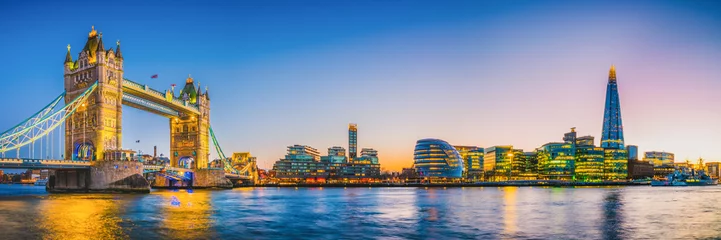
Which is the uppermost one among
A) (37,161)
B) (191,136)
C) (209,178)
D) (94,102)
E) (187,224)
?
(94,102)

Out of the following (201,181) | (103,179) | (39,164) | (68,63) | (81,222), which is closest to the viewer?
(81,222)

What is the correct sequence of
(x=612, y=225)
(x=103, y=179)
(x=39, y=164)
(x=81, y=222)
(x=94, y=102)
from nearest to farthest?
(x=81, y=222), (x=612, y=225), (x=39, y=164), (x=103, y=179), (x=94, y=102)

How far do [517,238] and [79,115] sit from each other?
256 ft

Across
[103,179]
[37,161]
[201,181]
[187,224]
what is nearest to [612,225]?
[187,224]

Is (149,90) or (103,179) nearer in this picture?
(103,179)

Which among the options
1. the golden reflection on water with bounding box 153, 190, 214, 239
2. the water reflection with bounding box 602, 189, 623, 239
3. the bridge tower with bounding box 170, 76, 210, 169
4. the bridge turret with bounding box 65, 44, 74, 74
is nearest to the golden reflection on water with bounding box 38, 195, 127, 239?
the golden reflection on water with bounding box 153, 190, 214, 239

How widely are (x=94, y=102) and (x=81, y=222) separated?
Answer: 5210 centimetres

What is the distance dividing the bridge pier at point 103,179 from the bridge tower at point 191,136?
4412 centimetres

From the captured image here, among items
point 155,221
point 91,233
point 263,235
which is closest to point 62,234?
point 91,233

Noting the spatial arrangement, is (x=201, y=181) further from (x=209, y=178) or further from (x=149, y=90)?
(x=149, y=90)

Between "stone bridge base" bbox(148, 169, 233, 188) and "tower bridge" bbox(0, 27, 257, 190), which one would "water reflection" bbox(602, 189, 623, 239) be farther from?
"stone bridge base" bbox(148, 169, 233, 188)

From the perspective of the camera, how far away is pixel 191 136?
13200 cm

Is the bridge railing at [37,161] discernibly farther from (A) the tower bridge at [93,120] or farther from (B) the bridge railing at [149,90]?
(B) the bridge railing at [149,90]

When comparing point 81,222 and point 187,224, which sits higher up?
point 81,222
